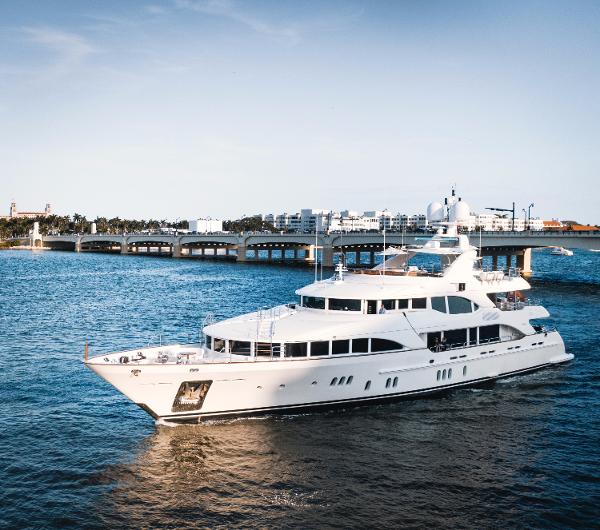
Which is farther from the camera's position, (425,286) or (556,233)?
(556,233)

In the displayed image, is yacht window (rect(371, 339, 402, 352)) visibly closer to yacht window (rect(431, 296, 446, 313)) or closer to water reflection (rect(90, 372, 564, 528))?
water reflection (rect(90, 372, 564, 528))

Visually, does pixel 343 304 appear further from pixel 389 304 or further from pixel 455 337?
pixel 455 337

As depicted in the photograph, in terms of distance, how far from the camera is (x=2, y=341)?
43531 mm

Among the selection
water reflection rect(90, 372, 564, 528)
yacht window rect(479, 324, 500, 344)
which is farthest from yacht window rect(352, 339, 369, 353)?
yacht window rect(479, 324, 500, 344)

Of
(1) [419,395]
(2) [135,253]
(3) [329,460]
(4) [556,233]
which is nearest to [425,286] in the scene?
(1) [419,395]

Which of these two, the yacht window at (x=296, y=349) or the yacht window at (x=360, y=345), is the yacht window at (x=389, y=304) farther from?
the yacht window at (x=296, y=349)

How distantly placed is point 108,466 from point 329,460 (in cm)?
827

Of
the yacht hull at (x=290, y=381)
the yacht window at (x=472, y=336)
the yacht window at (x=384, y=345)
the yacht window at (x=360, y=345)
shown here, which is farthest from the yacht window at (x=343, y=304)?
the yacht window at (x=472, y=336)

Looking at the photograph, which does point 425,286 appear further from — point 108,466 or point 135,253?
point 135,253

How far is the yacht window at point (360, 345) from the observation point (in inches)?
1074

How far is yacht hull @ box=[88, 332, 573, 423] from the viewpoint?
23.9 meters

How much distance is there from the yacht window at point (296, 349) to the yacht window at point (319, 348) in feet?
1.06

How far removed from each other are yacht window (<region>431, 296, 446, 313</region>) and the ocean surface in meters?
4.50

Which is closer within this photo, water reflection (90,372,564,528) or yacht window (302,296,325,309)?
water reflection (90,372,564,528)
